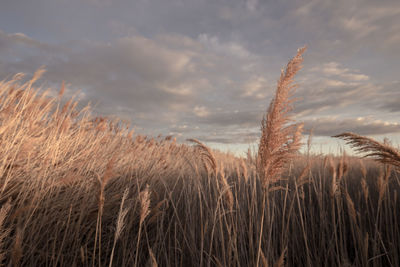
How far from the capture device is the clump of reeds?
1.62m

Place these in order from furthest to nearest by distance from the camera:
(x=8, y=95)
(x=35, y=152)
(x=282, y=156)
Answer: (x=8, y=95) < (x=35, y=152) < (x=282, y=156)

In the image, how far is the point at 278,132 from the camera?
1672 mm

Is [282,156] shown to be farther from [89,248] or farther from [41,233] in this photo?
[41,233]

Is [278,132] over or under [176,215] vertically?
over

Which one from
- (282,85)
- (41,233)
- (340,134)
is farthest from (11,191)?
→ (340,134)

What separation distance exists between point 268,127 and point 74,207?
2.80 m

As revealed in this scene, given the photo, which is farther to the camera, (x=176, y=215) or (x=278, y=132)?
(x=176, y=215)

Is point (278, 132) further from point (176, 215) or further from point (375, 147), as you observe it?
point (176, 215)

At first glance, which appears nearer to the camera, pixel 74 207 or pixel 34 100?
pixel 74 207

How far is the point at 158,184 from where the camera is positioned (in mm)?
4590

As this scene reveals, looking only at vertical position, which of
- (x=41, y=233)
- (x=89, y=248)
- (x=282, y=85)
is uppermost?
(x=282, y=85)

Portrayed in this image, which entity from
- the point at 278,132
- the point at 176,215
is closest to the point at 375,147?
the point at 278,132

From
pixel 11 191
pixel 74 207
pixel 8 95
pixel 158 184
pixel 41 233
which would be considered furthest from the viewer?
pixel 158 184

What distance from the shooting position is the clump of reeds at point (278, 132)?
5.32ft
